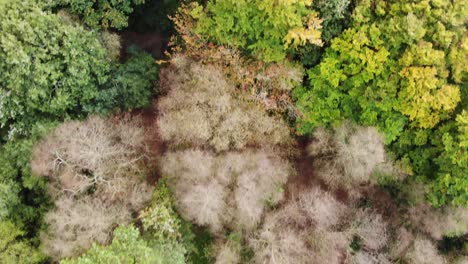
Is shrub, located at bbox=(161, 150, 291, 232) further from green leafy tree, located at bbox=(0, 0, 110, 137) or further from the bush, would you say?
green leafy tree, located at bbox=(0, 0, 110, 137)

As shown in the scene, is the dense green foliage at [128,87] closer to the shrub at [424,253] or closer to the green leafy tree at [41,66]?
the green leafy tree at [41,66]

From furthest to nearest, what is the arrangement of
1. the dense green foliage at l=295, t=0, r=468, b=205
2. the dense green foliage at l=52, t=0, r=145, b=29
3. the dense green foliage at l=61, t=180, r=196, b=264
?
the dense green foliage at l=52, t=0, r=145, b=29
the dense green foliage at l=295, t=0, r=468, b=205
the dense green foliage at l=61, t=180, r=196, b=264

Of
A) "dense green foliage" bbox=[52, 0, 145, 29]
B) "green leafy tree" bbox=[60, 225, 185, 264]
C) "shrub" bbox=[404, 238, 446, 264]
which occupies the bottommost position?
"shrub" bbox=[404, 238, 446, 264]

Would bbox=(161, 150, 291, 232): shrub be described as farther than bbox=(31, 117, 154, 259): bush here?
Yes

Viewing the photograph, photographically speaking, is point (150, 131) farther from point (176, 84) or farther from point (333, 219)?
point (333, 219)

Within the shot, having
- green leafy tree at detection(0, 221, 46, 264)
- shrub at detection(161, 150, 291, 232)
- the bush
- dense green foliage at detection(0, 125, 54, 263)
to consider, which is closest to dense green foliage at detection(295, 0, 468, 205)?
shrub at detection(161, 150, 291, 232)

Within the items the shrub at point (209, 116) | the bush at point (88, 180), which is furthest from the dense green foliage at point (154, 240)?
the shrub at point (209, 116)

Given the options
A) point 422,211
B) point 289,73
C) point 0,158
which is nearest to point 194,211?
point 289,73
